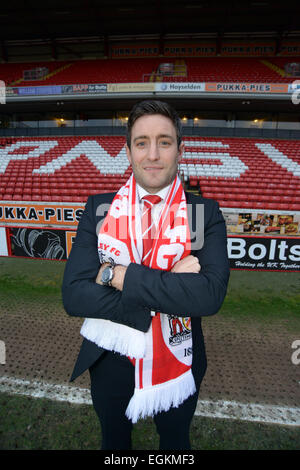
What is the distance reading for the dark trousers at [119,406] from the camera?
4.23ft

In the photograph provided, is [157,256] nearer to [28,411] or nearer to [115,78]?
[28,411]

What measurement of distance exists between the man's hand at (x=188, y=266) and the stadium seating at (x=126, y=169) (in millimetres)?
6398

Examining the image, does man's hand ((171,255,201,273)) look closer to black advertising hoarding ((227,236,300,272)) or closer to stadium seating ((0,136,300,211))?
black advertising hoarding ((227,236,300,272))

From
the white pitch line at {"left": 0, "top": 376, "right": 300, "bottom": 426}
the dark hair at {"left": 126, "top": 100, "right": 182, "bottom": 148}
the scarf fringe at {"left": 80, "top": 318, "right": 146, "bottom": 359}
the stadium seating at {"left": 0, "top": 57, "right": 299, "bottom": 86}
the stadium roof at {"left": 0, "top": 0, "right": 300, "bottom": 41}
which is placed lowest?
the white pitch line at {"left": 0, "top": 376, "right": 300, "bottom": 426}

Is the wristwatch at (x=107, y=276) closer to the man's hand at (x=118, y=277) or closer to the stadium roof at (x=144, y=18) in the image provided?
the man's hand at (x=118, y=277)

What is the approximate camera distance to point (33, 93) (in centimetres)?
1273

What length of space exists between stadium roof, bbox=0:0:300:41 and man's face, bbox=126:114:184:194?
1538 cm

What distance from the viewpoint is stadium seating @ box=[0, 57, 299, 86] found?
14.1 metres

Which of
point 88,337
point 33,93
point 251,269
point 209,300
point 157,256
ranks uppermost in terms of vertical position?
point 33,93

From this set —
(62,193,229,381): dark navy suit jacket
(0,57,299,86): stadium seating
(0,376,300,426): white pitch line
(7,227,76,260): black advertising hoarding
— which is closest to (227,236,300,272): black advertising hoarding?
(0,376,300,426): white pitch line

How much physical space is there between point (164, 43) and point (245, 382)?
19.2 meters

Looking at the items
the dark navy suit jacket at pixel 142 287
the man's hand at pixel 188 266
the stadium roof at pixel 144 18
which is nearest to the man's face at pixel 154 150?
the dark navy suit jacket at pixel 142 287

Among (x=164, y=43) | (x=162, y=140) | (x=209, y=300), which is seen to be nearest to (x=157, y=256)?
(x=209, y=300)

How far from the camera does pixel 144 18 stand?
13359 millimetres
